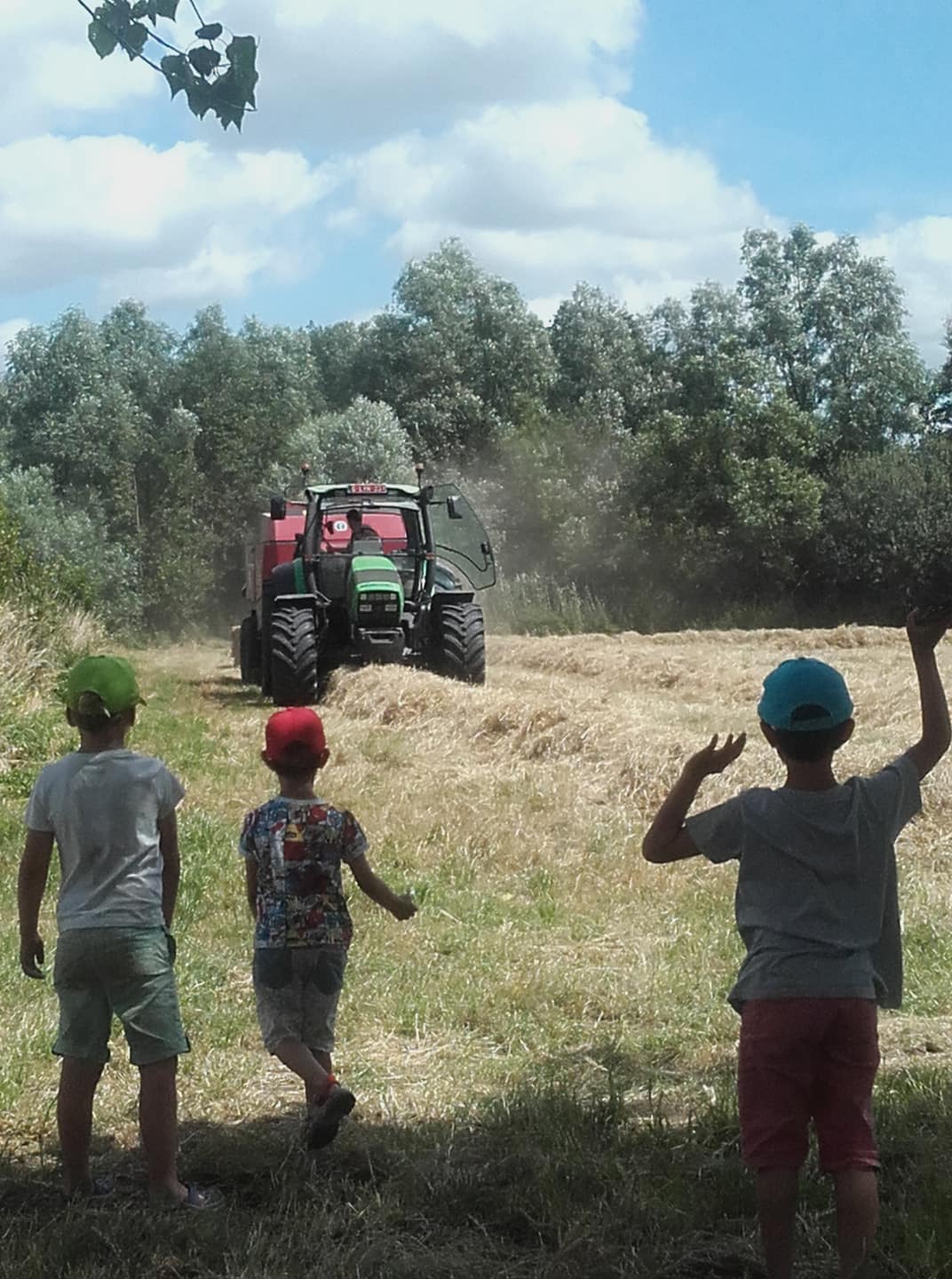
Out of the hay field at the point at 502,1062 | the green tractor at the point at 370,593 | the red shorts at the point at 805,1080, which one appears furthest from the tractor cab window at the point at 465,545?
the red shorts at the point at 805,1080

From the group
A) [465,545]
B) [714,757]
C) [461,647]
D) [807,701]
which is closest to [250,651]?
[465,545]

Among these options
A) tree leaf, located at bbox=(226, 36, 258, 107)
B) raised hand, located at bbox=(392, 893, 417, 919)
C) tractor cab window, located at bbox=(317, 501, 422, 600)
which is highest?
tree leaf, located at bbox=(226, 36, 258, 107)

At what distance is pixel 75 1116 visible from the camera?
13.3ft

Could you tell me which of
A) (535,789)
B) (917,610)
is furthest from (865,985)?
(535,789)

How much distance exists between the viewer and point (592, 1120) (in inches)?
178

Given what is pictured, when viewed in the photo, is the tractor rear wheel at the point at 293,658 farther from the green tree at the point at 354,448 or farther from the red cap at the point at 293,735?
the green tree at the point at 354,448

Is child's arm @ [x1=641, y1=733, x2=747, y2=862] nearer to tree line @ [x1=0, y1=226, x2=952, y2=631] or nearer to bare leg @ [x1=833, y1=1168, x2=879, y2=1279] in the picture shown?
bare leg @ [x1=833, y1=1168, x2=879, y2=1279]

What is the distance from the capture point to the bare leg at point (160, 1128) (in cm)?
400

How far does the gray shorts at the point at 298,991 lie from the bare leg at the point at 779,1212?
153 cm

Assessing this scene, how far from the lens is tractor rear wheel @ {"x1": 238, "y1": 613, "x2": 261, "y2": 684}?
20.1 metres

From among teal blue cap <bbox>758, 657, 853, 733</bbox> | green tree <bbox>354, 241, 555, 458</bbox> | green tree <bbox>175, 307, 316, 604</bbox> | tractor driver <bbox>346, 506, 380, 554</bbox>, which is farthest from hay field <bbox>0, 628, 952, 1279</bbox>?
green tree <bbox>354, 241, 555, 458</bbox>

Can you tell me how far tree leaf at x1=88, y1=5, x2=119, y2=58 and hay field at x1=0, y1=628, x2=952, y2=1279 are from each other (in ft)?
10.4

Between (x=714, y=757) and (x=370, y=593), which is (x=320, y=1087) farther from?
(x=370, y=593)

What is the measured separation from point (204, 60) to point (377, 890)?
2.43m
